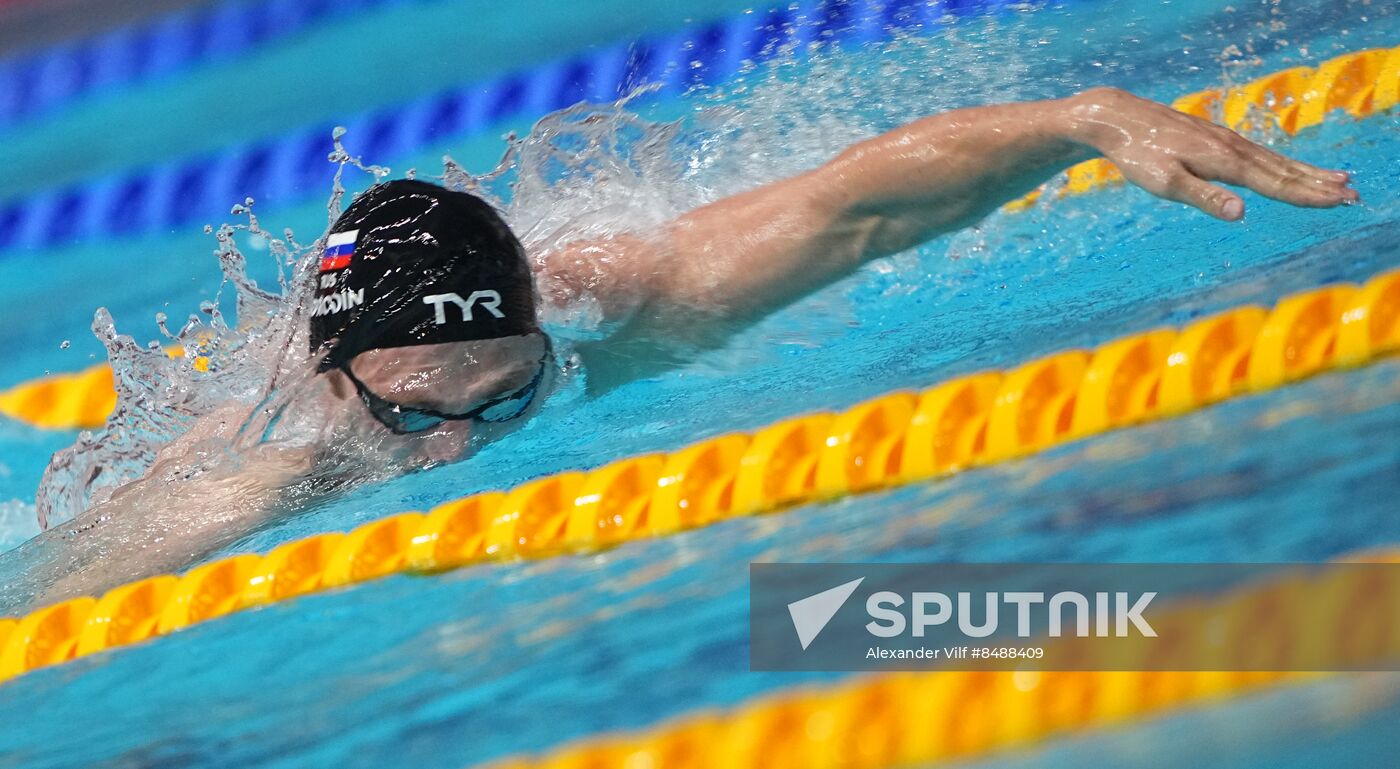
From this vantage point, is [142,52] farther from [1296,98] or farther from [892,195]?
[1296,98]

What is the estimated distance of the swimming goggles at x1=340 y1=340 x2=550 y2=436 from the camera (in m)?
2.32

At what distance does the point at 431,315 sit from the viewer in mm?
2279

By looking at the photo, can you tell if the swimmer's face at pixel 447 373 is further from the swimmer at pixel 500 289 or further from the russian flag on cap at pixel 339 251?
the russian flag on cap at pixel 339 251

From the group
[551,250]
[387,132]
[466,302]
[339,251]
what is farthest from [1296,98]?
[387,132]

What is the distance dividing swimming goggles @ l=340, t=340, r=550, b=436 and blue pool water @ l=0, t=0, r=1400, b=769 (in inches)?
7.1

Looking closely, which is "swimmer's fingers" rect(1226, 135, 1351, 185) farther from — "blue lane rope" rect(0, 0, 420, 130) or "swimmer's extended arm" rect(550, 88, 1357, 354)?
"blue lane rope" rect(0, 0, 420, 130)

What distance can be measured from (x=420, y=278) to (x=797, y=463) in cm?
66

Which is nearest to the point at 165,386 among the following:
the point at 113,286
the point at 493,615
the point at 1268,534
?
the point at 493,615

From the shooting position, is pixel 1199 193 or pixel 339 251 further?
pixel 339 251

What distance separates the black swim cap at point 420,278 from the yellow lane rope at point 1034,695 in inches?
34.1

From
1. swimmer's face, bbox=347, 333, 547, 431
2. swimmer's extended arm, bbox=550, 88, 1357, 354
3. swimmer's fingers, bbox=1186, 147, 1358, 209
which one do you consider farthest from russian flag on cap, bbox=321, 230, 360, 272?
swimmer's fingers, bbox=1186, 147, 1358, 209

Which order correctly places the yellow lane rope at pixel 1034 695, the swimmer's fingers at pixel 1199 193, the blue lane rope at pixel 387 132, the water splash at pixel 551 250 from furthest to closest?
the blue lane rope at pixel 387 132 < the water splash at pixel 551 250 < the swimmer's fingers at pixel 1199 193 < the yellow lane rope at pixel 1034 695

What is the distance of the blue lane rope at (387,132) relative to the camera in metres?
4.53

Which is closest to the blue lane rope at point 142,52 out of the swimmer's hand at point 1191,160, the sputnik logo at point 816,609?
the swimmer's hand at point 1191,160
